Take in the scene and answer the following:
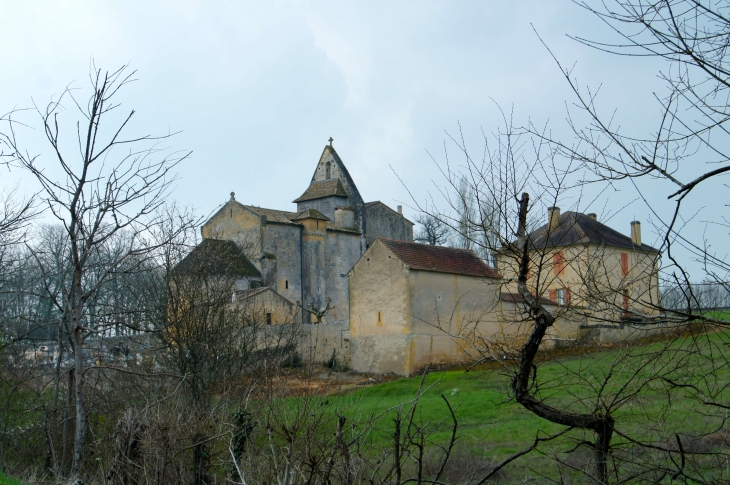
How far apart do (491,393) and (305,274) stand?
22626mm

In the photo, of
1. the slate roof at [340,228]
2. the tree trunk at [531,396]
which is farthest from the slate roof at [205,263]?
the slate roof at [340,228]

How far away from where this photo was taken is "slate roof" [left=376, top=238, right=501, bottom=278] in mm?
28891

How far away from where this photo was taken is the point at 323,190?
4738 centimetres

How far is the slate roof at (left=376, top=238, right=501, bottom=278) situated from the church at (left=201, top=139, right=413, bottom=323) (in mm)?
8512

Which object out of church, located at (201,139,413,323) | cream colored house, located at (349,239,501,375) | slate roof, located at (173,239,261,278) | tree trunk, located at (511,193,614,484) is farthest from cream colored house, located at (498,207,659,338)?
church, located at (201,139,413,323)

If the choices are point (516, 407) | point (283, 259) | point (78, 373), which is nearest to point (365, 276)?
point (283, 259)

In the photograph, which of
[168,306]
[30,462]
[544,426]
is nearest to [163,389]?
[30,462]

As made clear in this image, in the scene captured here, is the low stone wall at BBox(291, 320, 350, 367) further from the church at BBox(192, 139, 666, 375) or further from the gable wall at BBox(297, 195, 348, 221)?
the gable wall at BBox(297, 195, 348, 221)

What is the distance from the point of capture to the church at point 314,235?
40406 millimetres

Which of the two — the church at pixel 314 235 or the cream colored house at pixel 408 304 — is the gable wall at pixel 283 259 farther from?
the cream colored house at pixel 408 304

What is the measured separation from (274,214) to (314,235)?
2.80m

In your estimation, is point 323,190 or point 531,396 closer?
point 531,396

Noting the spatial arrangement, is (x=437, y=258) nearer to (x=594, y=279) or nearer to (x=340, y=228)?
(x=340, y=228)

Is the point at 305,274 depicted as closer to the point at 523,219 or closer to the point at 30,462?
the point at 30,462
